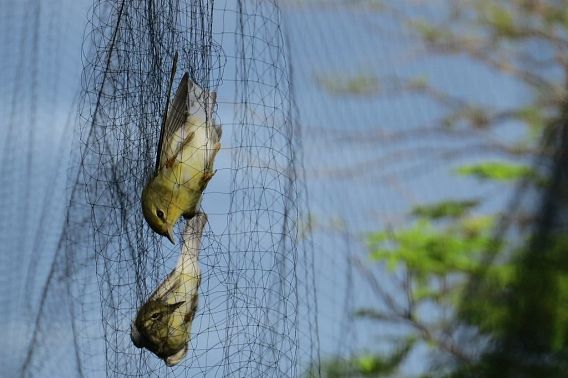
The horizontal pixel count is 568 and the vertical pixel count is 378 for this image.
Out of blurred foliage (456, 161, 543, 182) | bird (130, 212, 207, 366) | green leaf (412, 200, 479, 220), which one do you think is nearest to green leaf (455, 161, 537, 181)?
blurred foliage (456, 161, 543, 182)

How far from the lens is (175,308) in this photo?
688mm

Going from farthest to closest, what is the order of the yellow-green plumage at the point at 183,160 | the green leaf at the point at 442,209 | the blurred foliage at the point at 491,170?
the blurred foliage at the point at 491,170, the green leaf at the point at 442,209, the yellow-green plumage at the point at 183,160

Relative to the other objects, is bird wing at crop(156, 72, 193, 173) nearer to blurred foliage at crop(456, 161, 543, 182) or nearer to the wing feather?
the wing feather

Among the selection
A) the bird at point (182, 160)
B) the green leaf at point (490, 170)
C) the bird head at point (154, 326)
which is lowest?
the green leaf at point (490, 170)

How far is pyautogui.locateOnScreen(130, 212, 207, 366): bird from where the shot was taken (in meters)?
0.69

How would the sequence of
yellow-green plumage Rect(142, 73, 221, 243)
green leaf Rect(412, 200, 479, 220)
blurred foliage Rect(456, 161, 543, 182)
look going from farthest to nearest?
A: 1. blurred foliage Rect(456, 161, 543, 182)
2. green leaf Rect(412, 200, 479, 220)
3. yellow-green plumage Rect(142, 73, 221, 243)

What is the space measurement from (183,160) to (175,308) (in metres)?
0.10

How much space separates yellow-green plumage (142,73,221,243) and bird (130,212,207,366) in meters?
0.02

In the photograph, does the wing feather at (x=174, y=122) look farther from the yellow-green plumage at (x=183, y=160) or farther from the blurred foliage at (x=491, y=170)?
the blurred foliage at (x=491, y=170)

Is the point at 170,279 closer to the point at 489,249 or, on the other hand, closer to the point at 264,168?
the point at 264,168

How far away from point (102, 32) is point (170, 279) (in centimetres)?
28

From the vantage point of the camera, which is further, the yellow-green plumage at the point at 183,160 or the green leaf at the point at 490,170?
the green leaf at the point at 490,170

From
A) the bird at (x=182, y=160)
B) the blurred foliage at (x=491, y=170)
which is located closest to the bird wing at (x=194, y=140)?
the bird at (x=182, y=160)

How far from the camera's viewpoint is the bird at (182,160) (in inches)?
26.3
